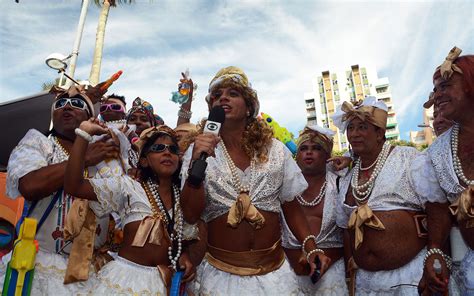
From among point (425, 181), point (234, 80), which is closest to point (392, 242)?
point (425, 181)

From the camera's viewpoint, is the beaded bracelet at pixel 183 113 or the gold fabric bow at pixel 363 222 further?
the beaded bracelet at pixel 183 113

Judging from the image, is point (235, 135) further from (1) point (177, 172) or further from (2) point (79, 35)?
(2) point (79, 35)

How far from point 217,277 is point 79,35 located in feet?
37.2

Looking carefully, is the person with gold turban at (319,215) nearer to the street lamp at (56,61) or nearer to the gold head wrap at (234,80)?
the gold head wrap at (234,80)

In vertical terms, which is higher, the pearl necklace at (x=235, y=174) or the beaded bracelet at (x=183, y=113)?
the beaded bracelet at (x=183, y=113)

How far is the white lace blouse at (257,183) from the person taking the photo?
2898mm

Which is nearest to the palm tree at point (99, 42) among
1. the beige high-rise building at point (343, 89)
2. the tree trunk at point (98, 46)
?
the tree trunk at point (98, 46)

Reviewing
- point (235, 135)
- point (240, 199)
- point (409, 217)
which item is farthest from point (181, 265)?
point (409, 217)

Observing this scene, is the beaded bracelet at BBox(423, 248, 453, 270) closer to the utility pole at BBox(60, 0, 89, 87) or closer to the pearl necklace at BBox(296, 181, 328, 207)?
the pearl necklace at BBox(296, 181, 328, 207)

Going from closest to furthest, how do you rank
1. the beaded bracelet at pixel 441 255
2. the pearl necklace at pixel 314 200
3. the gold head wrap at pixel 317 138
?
the beaded bracelet at pixel 441 255
the pearl necklace at pixel 314 200
the gold head wrap at pixel 317 138

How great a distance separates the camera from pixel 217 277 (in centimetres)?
273

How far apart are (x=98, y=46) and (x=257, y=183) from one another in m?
13.4

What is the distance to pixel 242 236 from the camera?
282cm

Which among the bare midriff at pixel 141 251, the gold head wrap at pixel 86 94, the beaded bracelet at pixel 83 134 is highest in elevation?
the gold head wrap at pixel 86 94
